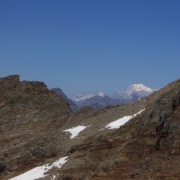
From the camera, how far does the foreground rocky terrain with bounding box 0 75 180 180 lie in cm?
3481

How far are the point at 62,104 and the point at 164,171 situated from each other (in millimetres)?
31304

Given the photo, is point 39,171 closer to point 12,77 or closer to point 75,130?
point 75,130

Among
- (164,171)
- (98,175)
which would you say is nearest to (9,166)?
(98,175)

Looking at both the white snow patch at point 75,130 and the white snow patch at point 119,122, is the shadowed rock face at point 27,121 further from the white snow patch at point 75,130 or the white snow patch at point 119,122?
the white snow patch at point 119,122

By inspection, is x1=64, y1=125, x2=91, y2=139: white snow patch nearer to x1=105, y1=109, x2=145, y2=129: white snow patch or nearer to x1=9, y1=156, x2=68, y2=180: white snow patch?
x1=105, y1=109, x2=145, y2=129: white snow patch

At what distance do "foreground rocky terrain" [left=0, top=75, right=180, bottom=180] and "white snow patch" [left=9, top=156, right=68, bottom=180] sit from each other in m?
0.36

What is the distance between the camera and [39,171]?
4106 centimetres

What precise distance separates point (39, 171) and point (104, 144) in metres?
7.31

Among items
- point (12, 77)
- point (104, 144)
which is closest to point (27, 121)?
point (12, 77)

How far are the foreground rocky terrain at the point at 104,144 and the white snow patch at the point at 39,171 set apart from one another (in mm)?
356

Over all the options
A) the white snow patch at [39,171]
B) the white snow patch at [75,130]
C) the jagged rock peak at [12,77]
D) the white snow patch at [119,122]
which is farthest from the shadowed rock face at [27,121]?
the white snow patch at [119,122]

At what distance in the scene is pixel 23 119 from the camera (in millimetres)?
59312

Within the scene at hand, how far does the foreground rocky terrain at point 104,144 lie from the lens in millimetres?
34812

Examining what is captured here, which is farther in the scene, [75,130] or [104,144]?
[75,130]
